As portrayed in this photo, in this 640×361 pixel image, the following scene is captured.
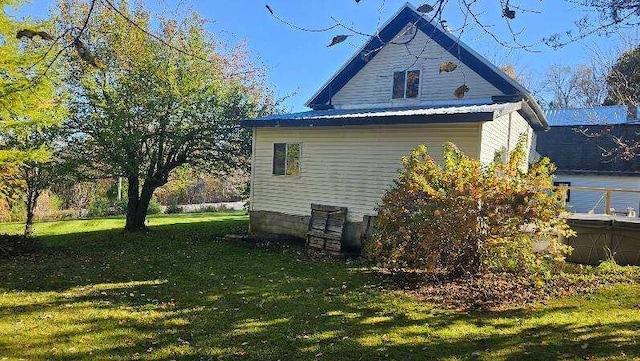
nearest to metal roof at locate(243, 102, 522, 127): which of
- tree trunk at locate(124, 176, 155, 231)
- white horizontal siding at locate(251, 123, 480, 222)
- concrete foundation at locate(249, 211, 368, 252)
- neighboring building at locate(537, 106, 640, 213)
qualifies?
white horizontal siding at locate(251, 123, 480, 222)

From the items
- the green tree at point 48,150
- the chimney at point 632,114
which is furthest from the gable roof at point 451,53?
the green tree at point 48,150

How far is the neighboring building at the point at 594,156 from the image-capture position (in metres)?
20.2

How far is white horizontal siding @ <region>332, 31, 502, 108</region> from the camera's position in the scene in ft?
41.7

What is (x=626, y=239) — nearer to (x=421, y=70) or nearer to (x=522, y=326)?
(x=522, y=326)

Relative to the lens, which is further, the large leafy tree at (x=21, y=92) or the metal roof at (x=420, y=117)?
the metal roof at (x=420, y=117)

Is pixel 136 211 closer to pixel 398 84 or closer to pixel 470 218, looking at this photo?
pixel 398 84

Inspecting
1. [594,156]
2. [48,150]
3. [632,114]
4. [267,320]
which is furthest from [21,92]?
[632,114]

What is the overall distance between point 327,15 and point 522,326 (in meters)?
4.79

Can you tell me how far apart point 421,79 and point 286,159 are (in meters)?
4.91

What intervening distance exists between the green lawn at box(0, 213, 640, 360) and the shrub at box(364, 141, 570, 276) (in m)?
0.98

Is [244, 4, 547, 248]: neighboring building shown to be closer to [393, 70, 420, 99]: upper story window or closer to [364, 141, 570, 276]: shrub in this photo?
[393, 70, 420, 99]: upper story window

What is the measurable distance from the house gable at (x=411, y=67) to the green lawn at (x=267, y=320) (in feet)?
22.1

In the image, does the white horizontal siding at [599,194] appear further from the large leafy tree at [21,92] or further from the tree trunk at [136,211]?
the large leafy tree at [21,92]

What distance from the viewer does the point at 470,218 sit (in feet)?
24.0
